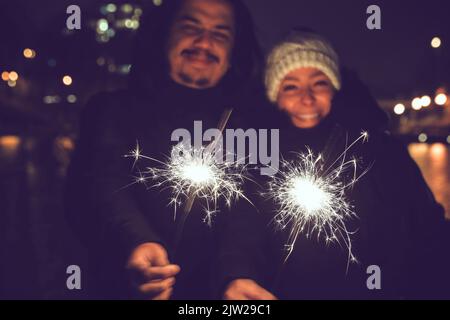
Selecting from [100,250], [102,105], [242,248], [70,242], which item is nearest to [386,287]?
[242,248]

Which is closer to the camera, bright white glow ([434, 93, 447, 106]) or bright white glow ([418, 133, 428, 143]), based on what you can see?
bright white glow ([434, 93, 447, 106])

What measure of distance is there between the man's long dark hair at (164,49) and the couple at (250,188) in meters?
0.02

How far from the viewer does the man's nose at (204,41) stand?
3949 millimetres

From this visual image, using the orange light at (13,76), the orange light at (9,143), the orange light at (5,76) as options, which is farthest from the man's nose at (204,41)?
the orange light at (5,76)

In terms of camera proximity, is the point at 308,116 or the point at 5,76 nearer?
the point at 308,116

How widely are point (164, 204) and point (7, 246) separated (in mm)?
3235

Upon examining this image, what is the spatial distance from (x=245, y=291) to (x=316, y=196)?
1046 millimetres

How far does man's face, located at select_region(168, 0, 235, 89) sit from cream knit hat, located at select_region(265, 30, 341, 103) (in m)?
0.46

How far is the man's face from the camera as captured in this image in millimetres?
3971

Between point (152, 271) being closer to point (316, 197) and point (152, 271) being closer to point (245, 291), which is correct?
point (245, 291)

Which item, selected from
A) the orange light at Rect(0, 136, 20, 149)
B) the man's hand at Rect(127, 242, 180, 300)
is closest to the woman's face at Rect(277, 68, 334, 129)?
the man's hand at Rect(127, 242, 180, 300)

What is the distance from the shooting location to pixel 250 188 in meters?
3.85

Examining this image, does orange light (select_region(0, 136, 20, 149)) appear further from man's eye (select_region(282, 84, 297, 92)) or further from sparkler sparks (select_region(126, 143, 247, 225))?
man's eye (select_region(282, 84, 297, 92))

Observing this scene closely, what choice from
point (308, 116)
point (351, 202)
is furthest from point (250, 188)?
point (351, 202)
